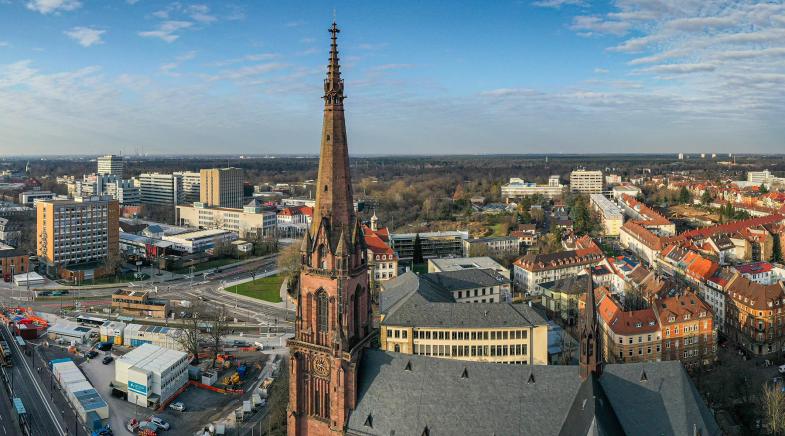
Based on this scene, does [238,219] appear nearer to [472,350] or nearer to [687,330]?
[472,350]

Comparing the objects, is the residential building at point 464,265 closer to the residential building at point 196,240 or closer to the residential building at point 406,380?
the residential building at point 196,240

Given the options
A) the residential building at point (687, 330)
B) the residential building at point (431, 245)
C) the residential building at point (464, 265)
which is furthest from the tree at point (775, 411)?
the residential building at point (431, 245)

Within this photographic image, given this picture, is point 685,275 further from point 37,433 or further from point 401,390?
point 37,433

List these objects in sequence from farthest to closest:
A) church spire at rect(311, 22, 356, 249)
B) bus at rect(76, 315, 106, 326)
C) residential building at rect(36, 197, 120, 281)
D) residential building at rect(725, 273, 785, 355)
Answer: residential building at rect(36, 197, 120, 281) < bus at rect(76, 315, 106, 326) < residential building at rect(725, 273, 785, 355) < church spire at rect(311, 22, 356, 249)

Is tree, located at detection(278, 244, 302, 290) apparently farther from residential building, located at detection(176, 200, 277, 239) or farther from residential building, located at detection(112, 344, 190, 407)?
residential building, located at detection(176, 200, 277, 239)

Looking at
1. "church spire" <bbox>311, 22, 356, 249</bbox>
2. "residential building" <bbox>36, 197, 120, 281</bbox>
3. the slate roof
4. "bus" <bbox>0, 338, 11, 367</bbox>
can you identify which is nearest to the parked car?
"bus" <bbox>0, 338, 11, 367</bbox>

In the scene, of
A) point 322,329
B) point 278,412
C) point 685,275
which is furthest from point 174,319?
point 685,275
